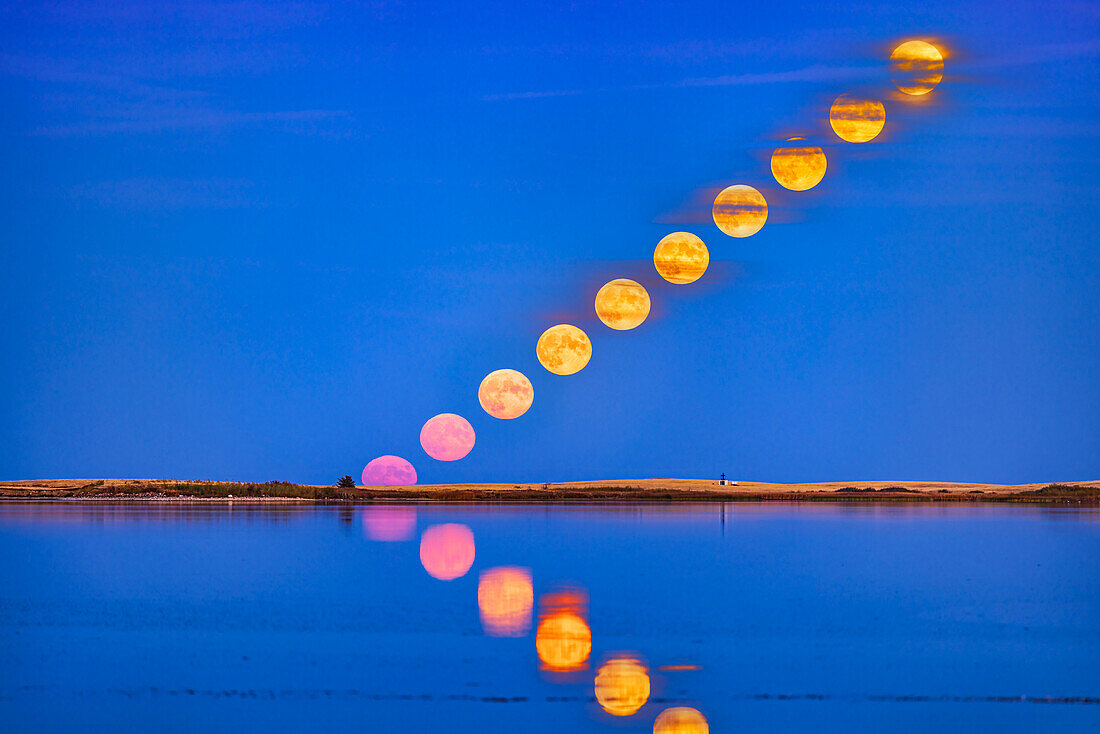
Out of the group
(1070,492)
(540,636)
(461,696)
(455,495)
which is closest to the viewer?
(461,696)

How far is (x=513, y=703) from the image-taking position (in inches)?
560

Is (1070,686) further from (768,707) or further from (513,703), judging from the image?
(513,703)

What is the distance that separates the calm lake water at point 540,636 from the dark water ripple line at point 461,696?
47 millimetres

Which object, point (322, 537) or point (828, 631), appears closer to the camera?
point (828, 631)

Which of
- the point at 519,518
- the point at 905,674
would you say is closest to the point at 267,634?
the point at 905,674

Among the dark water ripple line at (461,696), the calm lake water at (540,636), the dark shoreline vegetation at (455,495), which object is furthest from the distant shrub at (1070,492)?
the dark water ripple line at (461,696)

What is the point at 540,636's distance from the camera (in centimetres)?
Result: 1862

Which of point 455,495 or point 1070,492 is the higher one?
point 455,495

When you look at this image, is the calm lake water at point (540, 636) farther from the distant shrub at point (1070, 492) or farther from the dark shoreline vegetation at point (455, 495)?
the distant shrub at point (1070, 492)

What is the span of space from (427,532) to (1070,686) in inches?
1229

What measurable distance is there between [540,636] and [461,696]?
411 cm

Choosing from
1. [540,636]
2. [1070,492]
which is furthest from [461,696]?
[1070,492]

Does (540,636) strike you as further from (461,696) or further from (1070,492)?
(1070,492)

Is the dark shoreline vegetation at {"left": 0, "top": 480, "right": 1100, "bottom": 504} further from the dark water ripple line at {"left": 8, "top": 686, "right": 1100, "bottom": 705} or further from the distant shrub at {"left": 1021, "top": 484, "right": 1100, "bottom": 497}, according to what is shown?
the dark water ripple line at {"left": 8, "top": 686, "right": 1100, "bottom": 705}
